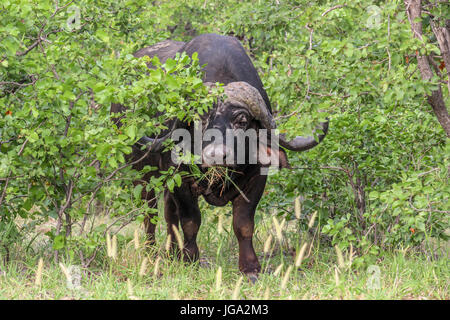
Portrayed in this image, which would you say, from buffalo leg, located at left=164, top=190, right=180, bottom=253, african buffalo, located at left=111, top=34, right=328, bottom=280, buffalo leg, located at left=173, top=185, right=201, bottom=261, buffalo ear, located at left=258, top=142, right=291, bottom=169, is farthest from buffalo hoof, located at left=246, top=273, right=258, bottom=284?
buffalo leg, located at left=164, top=190, right=180, bottom=253

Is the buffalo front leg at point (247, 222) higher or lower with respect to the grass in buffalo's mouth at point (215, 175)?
lower

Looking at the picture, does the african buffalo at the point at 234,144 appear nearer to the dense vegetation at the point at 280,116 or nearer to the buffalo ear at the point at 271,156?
the buffalo ear at the point at 271,156

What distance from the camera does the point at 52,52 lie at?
4762mm

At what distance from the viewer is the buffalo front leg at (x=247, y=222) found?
556cm

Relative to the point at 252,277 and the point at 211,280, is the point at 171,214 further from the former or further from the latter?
the point at 211,280

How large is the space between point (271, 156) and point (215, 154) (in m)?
0.86

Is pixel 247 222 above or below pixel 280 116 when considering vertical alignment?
below

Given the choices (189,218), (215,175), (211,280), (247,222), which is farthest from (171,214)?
(211,280)

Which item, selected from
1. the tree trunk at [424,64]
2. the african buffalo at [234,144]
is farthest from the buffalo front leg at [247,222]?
the tree trunk at [424,64]

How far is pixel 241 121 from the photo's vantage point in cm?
539

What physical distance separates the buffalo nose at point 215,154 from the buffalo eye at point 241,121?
43cm

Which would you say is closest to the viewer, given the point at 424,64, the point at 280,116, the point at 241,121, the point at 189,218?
the point at 424,64

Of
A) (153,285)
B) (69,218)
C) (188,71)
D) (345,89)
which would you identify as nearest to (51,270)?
(69,218)

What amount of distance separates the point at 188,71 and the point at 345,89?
1.16 metres
